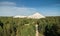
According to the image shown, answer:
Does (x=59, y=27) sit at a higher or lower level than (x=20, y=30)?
higher

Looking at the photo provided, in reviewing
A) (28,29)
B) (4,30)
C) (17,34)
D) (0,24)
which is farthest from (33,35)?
(4,30)

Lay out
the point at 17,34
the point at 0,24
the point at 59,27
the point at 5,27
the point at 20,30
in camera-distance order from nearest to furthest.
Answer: the point at 59,27 → the point at 5,27 → the point at 0,24 → the point at 17,34 → the point at 20,30

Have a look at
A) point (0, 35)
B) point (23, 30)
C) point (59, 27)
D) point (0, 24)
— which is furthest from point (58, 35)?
point (23, 30)

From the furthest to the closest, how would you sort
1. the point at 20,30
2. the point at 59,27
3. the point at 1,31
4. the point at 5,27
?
the point at 20,30, the point at 5,27, the point at 1,31, the point at 59,27

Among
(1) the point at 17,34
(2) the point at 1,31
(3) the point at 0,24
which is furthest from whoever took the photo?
(1) the point at 17,34

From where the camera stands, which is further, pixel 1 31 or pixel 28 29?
pixel 28 29

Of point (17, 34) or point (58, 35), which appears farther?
point (17, 34)

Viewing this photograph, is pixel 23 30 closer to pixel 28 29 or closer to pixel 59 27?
pixel 28 29

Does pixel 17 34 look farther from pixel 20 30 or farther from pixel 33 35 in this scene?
pixel 33 35

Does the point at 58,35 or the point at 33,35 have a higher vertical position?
the point at 58,35
